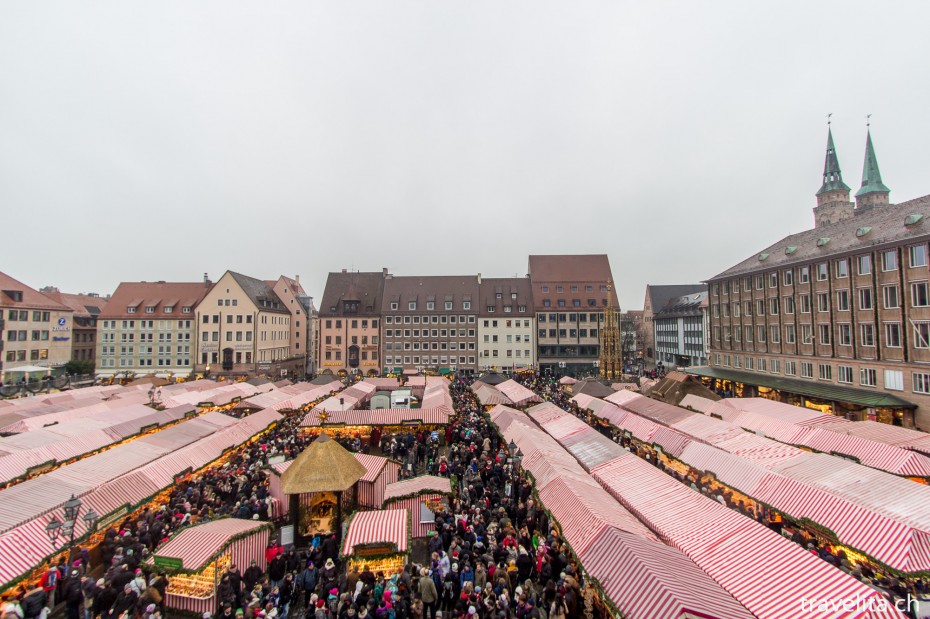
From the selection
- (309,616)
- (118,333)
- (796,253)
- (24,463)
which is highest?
(796,253)

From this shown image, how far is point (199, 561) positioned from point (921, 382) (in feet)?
112

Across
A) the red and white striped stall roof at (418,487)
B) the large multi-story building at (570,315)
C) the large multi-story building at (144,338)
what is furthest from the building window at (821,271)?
the large multi-story building at (144,338)

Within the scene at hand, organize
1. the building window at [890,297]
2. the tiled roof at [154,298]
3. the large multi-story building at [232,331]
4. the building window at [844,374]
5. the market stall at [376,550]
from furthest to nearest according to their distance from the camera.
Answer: the tiled roof at [154,298], the large multi-story building at [232,331], the building window at [844,374], the building window at [890,297], the market stall at [376,550]

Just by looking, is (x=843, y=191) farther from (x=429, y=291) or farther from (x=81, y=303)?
(x=81, y=303)

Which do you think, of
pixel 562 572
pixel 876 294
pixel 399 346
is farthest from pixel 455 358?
pixel 562 572

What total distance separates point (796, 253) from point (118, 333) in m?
74.9

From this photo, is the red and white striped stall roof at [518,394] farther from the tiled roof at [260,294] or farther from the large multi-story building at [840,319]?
the tiled roof at [260,294]

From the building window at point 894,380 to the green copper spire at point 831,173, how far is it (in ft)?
234

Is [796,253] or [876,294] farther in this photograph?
[796,253]

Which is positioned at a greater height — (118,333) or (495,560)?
(118,333)

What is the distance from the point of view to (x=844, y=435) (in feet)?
52.0

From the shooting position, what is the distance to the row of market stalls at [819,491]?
8.83 metres

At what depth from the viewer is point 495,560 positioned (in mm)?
10797

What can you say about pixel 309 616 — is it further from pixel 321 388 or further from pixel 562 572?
pixel 321 388
